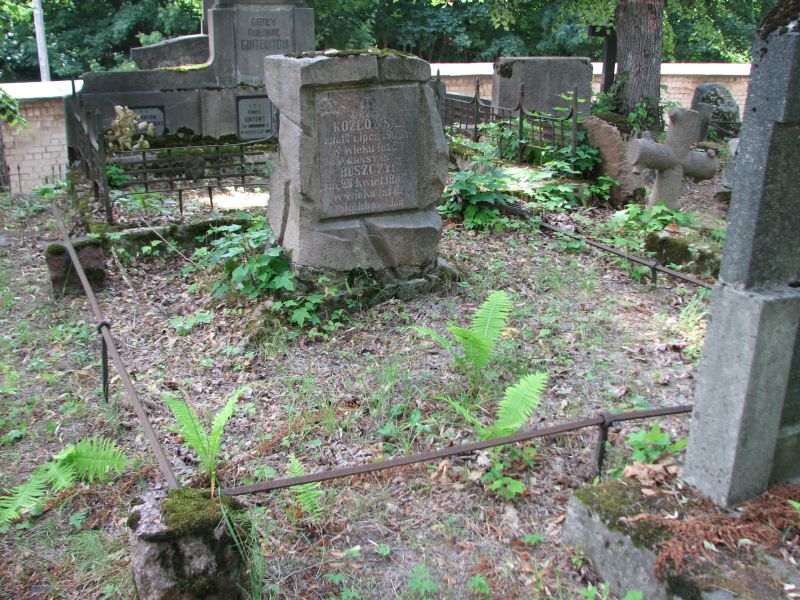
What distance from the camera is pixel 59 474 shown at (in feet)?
11.8

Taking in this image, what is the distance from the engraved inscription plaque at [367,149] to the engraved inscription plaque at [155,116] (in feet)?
21.3

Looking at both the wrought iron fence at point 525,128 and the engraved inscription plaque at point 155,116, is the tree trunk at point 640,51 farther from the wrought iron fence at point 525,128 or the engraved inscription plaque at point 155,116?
the engraved inscription plaque at point 155,116

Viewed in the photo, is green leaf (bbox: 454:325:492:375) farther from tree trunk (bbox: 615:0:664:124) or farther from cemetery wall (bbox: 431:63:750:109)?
cemetery wall (bbox: 431:63:750:109)

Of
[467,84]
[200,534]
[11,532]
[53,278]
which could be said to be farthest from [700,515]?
[467,84]

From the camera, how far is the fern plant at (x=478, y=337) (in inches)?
175

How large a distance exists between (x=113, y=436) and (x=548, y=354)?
2.73 m

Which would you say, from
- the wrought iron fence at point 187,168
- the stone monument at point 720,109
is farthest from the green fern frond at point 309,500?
the stone monument at point 720,109

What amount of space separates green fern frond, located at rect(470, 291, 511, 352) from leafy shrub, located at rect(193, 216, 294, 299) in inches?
62.9

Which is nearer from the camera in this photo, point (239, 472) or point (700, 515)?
point (700, 515)

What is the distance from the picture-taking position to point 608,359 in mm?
4848

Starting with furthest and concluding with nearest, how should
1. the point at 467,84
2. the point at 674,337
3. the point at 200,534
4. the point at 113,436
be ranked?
the point at 467,84 < the point at 674,337 < the point at 113,436 < the point at 200,534

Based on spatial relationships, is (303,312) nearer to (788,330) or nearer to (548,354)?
(548,354)

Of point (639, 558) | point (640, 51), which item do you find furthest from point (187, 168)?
point (640, 51)

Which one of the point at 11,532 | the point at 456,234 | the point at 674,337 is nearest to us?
the point at 11,532
